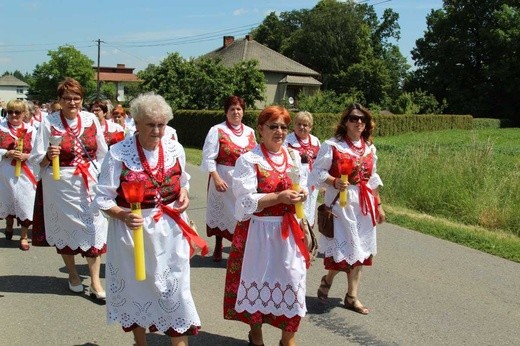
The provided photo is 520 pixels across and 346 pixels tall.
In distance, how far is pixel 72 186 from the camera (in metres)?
6.16

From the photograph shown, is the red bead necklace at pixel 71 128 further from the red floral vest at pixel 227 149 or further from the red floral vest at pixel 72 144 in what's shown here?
the red floral vest at pixel 227 149

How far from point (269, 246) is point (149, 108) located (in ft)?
A: 4.29

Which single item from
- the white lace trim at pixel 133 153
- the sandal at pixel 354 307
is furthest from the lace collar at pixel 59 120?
the sandal at pixel 354 307

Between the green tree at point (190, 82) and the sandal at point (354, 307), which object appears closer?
the sandal at point (354, 307)

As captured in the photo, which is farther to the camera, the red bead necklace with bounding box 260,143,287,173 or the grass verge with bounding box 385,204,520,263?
the grass verge with bounding box 385,204,520,263

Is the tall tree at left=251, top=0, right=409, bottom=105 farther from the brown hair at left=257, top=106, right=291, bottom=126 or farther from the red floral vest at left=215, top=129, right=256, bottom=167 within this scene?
the brown hair at left=257, top=106, right=291, bottom=126

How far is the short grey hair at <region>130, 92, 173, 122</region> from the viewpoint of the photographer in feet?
13.2

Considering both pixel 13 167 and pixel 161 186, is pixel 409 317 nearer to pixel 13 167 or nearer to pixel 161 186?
pixel 161 186

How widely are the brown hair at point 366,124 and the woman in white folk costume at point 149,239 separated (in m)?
2.19

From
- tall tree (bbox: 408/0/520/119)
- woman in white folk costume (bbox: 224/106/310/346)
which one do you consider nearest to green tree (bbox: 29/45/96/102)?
tall tree (bbox: 408/0/520/119)

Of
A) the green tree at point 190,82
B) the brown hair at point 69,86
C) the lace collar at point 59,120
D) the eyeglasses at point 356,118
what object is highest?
the green tree at point 190,82

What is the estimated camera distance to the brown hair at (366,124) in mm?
5754

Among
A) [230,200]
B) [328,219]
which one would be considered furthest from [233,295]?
[230,200]

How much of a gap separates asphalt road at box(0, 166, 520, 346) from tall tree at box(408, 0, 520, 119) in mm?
53691
